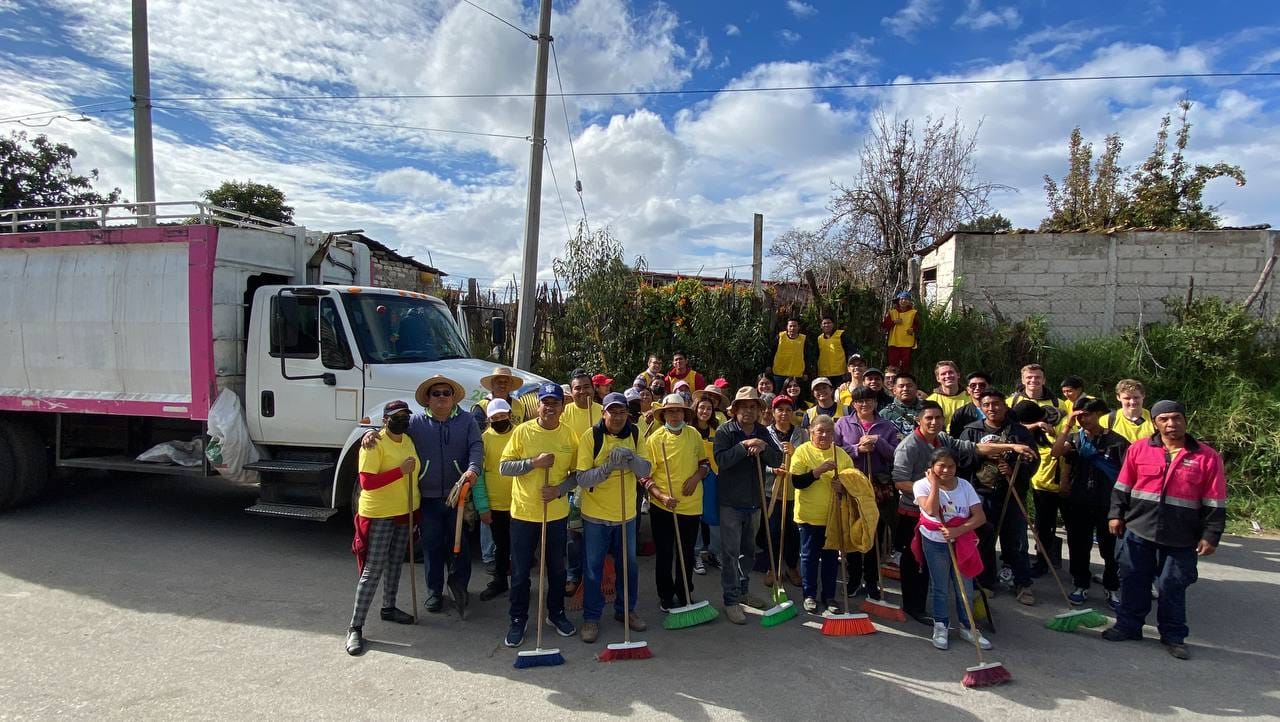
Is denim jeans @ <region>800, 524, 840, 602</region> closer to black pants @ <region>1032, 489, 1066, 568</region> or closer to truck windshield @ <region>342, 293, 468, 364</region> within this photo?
black pants @ <region>1032, 489, 1066, 568</region>

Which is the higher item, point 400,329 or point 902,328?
point 902,328

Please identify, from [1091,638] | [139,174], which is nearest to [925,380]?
[1091,638]

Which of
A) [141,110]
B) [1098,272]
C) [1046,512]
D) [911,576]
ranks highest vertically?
[141,110]

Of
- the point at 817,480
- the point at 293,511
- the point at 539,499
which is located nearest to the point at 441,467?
the point at 539,499

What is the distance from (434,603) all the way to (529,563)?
3.17ft

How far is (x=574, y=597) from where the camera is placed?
5.06 metres

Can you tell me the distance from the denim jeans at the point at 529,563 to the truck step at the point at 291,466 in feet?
8.21

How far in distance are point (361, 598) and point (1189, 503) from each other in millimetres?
5275

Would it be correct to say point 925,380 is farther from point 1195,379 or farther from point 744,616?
point 744,616

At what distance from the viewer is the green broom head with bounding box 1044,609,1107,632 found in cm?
446

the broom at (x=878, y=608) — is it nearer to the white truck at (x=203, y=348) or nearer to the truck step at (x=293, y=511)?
the white truck at (x=203, y=348)

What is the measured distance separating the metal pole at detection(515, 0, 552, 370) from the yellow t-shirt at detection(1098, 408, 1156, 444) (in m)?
6.30

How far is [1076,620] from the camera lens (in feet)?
14.7

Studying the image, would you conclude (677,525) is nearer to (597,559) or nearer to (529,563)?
(597,559)
